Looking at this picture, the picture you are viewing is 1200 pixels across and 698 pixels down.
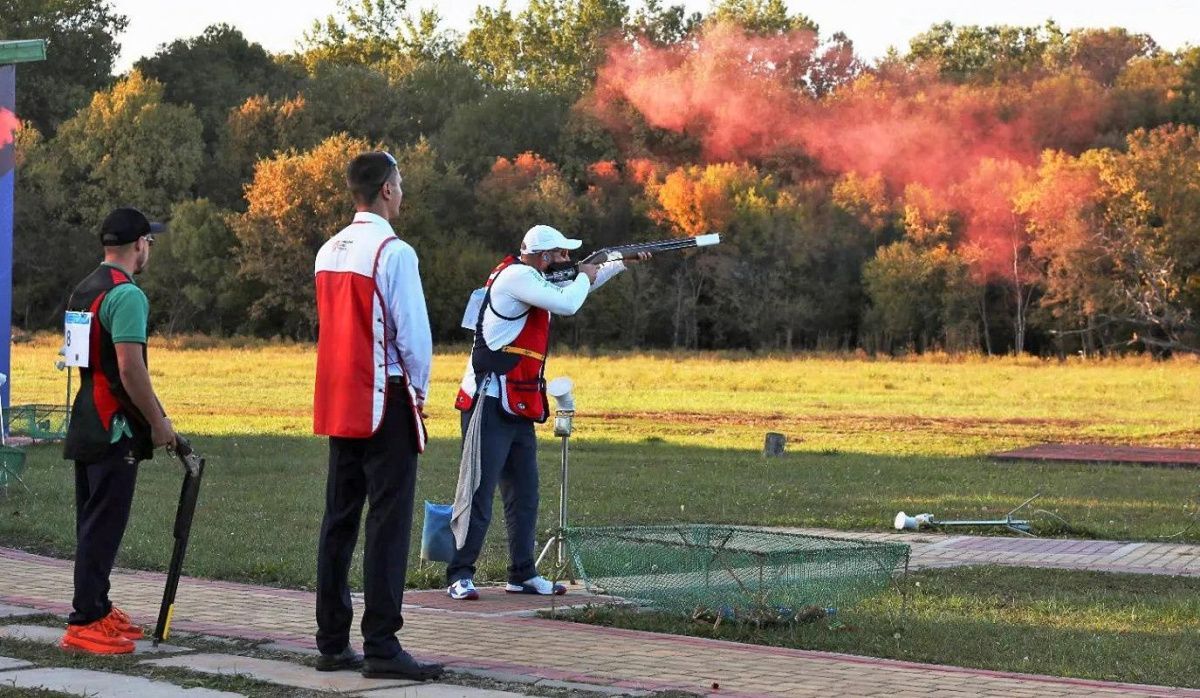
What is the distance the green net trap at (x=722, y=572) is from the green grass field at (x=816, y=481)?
0.55ft

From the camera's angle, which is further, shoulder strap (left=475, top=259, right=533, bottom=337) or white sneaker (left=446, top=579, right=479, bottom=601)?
shoulder strap (left=475, top=259, right=533, bottom=337)

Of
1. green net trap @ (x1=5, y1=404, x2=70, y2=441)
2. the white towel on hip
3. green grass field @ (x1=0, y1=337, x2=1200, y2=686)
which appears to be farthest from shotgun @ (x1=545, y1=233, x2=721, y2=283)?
green net trap @ (x1=5, y1=404, x2=70, y2=441)

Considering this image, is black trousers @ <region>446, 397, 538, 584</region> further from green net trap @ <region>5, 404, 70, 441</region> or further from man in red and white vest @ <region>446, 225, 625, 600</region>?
green net trap @ <region>5, 404, 70, 441</region>

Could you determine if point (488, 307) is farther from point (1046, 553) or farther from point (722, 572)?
point (1046, 553)

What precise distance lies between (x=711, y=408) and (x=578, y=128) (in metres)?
40.8

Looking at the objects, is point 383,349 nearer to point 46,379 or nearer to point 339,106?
point 46,379

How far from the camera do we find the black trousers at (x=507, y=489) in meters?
9.12

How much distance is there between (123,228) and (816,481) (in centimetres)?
1117

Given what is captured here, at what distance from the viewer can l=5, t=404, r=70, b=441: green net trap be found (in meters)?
20.6

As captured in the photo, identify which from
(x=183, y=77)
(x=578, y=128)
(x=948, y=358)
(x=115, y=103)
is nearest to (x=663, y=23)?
(x=578, y=128)

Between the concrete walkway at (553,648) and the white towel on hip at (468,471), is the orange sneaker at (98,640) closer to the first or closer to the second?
the concrete walkway at (553,648)

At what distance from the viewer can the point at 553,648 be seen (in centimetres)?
745

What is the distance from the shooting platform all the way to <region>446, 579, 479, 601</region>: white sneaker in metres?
13.4

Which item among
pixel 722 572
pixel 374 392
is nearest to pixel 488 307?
pixel 722 572
